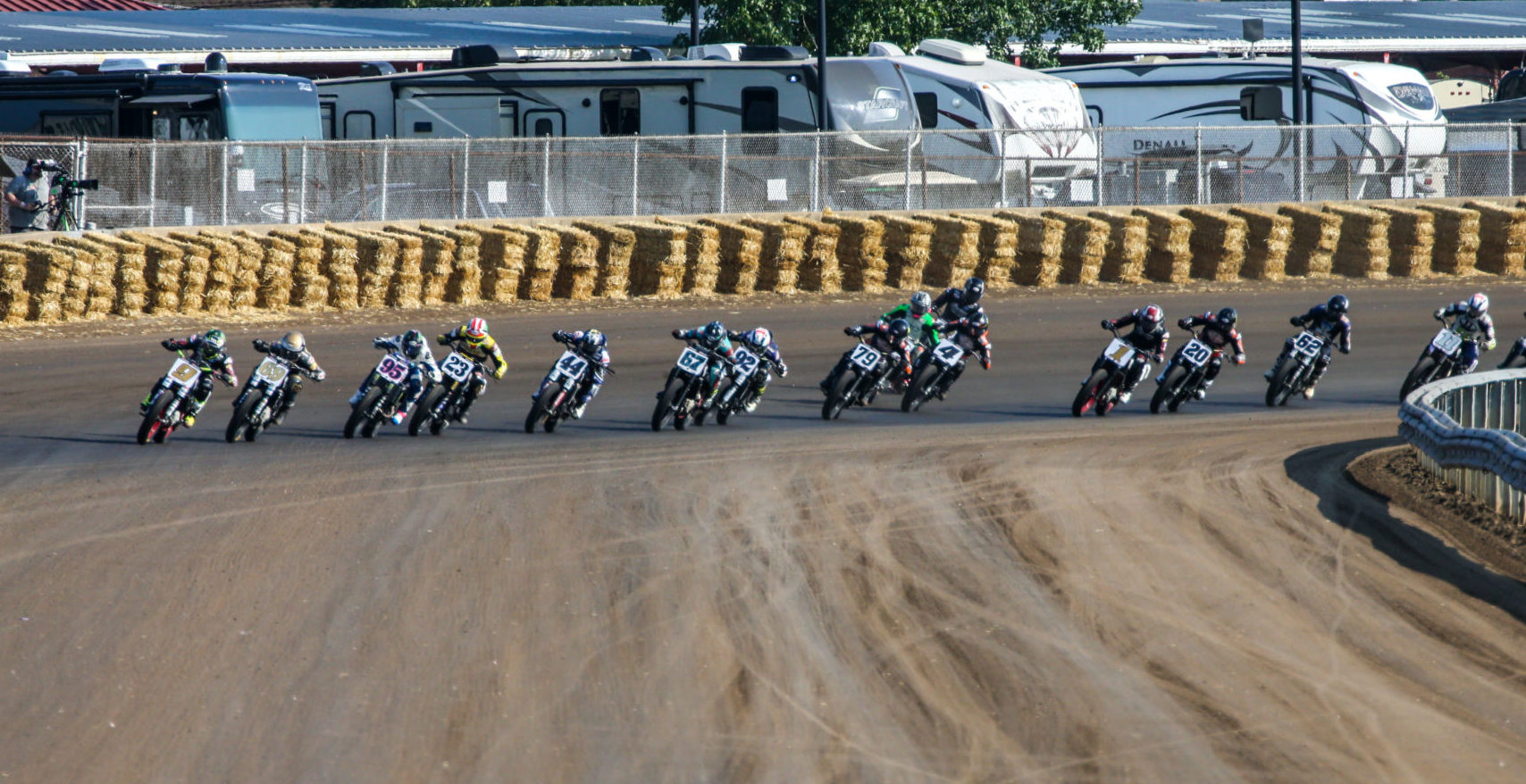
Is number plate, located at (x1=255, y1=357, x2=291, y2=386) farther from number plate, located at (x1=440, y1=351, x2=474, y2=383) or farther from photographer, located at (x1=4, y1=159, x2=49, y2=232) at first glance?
photographer, located at (x1=4, y1=159, x2=49, y2=232)

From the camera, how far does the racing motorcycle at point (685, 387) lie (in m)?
14.6

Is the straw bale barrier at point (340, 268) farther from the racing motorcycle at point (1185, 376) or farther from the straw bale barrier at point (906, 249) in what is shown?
the racing motorcycle at point (1185, 376)

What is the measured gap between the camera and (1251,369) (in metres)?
19.2

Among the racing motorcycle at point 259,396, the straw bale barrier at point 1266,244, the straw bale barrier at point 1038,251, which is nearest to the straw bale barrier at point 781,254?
the straw bale barrier at point 1038,251

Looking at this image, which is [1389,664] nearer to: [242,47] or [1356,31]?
[242,47]

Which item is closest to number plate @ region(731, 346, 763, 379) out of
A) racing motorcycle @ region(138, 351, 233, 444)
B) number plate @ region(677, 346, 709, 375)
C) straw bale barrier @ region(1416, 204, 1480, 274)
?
number plate @ region(677, 346, 709, 375)

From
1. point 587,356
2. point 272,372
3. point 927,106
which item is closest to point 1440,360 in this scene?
point 587,356

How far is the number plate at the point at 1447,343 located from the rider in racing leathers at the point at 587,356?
826 cm

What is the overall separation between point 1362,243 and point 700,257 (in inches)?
401

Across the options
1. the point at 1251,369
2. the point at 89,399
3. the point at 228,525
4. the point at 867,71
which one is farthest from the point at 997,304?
the point at 228,525

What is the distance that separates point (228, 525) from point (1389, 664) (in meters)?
6.75

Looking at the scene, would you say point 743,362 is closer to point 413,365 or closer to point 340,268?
point 413,365

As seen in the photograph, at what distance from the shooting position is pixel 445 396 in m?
14.4

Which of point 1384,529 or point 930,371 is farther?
point 930,371
